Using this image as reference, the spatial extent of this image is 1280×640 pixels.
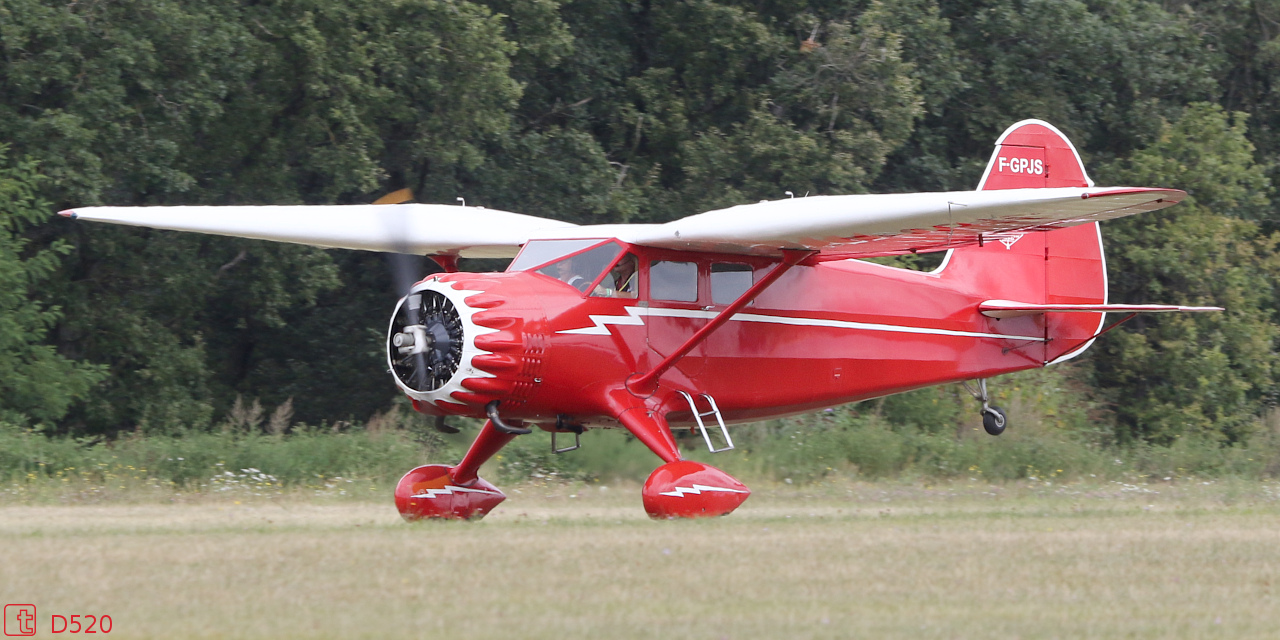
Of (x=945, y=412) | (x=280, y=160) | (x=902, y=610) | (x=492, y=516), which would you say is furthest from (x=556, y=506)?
(x=280, y=160)

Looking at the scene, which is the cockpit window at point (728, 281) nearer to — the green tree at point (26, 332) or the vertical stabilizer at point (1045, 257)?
the vertical stabilizer at point (1045, 257)

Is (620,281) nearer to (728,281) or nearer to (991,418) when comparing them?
(728,281)

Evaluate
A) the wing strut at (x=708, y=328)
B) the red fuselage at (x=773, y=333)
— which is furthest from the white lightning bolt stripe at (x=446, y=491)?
the wing strut at (x=708, y=328)

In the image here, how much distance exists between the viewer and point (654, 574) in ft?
27.9

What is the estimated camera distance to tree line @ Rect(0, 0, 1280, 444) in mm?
22047

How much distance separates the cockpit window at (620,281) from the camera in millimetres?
12426

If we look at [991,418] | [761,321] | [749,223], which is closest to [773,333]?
[761,321]

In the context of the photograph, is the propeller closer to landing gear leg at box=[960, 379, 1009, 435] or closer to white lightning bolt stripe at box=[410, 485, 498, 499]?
white lightning bolt stripe at box=[410, 485, 498, 499]

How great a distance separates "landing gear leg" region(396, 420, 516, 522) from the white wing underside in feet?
6.68

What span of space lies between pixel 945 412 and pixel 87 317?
45.2ft

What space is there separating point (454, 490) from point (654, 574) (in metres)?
4.95

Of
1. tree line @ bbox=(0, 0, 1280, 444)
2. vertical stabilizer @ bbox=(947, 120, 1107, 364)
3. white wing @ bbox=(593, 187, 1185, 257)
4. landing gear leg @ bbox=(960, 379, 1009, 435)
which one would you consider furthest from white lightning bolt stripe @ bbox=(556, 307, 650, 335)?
tree line @ bbox=(0, 0, 1280, 444)

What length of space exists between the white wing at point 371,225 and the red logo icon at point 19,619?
22.9 feet

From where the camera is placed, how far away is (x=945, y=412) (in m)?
21.0
